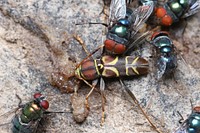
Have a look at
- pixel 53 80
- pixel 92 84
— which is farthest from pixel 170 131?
pixel 53 80

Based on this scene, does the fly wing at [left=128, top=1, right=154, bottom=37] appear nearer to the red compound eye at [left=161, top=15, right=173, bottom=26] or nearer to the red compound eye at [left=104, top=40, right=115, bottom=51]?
the red compound eye at [left=161, top=15, right=173, bottom=26]

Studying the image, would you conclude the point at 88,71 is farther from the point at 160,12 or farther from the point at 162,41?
the point at 160,12

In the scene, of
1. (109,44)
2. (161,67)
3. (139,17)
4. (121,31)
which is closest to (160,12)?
(139,17)

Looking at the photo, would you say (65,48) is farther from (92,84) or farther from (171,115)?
(171,115)

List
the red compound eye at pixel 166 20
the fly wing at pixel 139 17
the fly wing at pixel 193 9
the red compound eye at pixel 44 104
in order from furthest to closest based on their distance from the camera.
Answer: the fly wing at pixel 193 9
the red compound eye at pixel 166 20
the fly wing at pixel 139 17
the red compound eye at pixel 44 104

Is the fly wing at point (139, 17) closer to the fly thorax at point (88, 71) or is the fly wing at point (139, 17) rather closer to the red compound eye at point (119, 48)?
the red compound eye at point (119, 48)

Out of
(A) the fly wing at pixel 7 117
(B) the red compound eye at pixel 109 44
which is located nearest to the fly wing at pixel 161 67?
(B) the red compound eye at pixel 109 44

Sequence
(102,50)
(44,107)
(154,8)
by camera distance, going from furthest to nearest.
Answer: (154,8)
(102,50)
(44,107)
